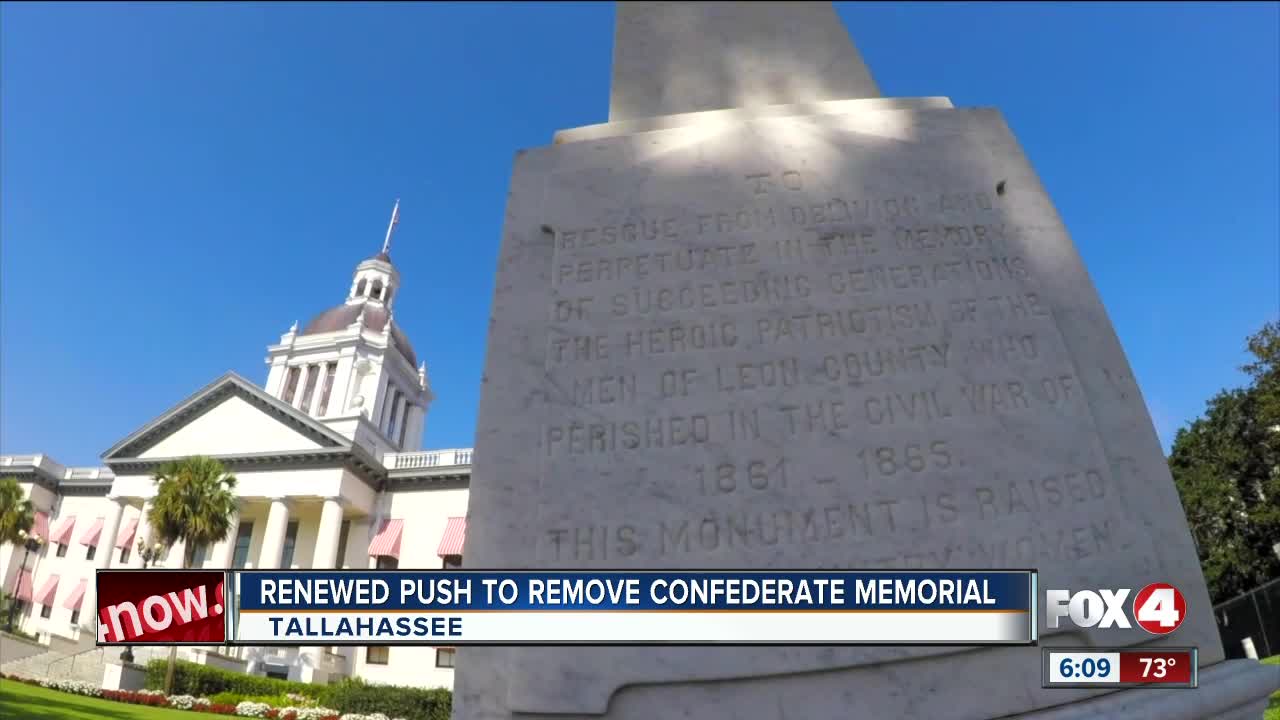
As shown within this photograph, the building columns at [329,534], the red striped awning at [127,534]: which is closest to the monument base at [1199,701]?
the building columns at [329,534]

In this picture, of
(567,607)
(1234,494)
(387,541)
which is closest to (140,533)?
(387,541)

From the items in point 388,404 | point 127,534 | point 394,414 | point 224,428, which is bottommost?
point 127,534

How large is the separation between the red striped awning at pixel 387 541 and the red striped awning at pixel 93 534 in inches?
740

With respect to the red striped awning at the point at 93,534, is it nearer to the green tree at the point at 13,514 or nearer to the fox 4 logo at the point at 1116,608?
the green tree at the point at 13,514

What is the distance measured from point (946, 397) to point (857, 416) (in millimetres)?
539

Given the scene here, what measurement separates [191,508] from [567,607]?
31.2m

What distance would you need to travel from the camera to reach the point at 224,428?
4062 centimetres

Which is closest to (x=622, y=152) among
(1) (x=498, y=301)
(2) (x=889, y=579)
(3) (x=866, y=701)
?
(1) (x=498, y=301)

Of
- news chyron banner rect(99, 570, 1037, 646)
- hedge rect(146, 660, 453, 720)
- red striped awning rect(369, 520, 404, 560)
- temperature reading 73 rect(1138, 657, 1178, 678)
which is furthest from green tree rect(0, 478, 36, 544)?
temperature reading 73 rect(1138, 657, 1178, 678)

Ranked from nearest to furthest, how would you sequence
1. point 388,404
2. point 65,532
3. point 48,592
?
point 48,592
point 65,532
point 388,404

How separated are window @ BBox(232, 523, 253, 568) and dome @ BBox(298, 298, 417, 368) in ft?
61.3

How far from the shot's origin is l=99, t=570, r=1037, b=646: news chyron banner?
325 centimetres

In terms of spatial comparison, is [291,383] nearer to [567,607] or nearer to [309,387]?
[309,387]

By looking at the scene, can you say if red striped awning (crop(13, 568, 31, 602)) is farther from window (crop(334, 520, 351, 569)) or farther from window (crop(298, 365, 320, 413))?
window (crop(334, 520, 351, 569))
